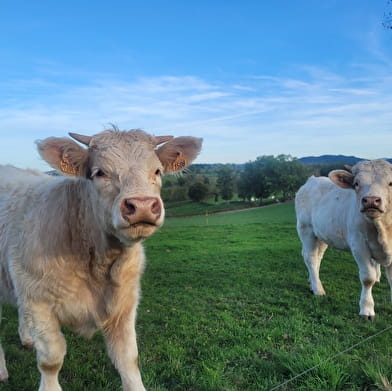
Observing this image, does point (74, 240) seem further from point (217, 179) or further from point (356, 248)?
point (217, 179)

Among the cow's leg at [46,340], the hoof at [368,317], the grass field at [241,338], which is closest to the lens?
the cow's leg at [46,340]

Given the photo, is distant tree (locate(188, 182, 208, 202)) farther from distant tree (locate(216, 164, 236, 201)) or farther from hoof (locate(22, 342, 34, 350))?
hoof (locate(22, 342, 34, 350))

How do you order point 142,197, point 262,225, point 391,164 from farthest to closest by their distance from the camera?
point 262,225
point 391,164
point 142,197

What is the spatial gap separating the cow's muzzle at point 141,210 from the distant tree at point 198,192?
22534mm

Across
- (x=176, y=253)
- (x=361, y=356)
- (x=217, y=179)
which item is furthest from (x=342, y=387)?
(x=217, y=179)

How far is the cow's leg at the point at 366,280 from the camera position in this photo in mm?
5766

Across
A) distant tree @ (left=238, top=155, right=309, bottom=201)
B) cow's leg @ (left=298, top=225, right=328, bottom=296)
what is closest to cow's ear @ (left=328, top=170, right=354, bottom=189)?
cow's leg @ (left=298, top=225, right=328, bottom=296)

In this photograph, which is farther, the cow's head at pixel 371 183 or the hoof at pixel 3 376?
the cow's head at pixel 371 183

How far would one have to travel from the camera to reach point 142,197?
8.66 ft

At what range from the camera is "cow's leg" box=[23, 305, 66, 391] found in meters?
3.31

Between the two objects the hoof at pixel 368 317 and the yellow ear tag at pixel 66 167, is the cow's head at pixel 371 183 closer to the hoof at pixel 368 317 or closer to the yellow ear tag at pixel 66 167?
the hoof at pixel 368 317

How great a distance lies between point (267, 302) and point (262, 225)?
13.4 m

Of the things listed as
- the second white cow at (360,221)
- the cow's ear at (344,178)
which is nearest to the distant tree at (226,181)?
the second white cow at (360,221)

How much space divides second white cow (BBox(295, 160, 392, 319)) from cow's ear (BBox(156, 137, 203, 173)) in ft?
9.37
